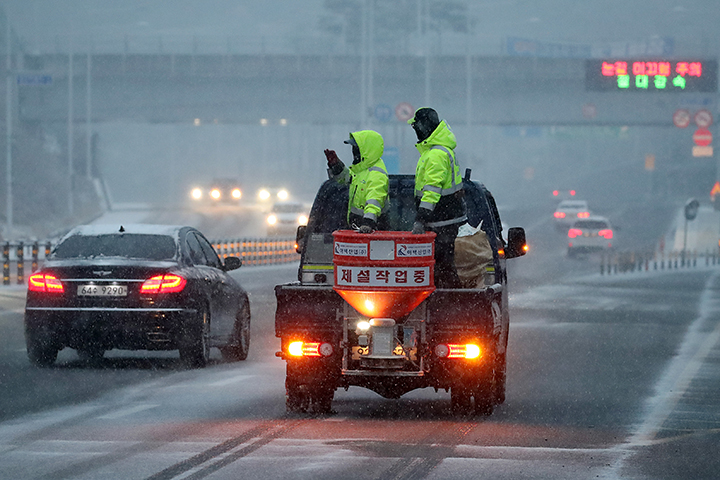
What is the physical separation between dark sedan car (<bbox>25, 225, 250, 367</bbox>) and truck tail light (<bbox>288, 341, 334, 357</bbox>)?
3.73 m

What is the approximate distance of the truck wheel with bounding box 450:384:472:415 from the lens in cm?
1089

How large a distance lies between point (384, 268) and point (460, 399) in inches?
58.1

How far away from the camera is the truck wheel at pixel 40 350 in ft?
47.3

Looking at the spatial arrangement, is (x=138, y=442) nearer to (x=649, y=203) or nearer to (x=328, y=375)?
(x=328, y=375)

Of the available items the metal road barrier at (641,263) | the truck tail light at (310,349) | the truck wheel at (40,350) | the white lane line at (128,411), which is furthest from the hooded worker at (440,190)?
the metal road barrier at (641,263)

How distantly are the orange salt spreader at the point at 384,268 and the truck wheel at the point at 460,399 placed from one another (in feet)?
3.00

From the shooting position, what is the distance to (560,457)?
9062 mm

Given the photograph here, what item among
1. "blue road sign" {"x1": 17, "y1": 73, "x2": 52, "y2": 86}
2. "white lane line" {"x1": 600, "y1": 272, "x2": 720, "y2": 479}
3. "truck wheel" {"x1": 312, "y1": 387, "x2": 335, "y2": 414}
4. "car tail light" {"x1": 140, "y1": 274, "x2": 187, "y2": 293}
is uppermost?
"blue road sign" {"x1": 17, "y1": 73, "x2": 52, "y2": 86}

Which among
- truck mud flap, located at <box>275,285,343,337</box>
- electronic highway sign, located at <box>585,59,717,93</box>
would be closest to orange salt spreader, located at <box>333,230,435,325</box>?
truck mud flap, located at <box>275,285,343,337</box>

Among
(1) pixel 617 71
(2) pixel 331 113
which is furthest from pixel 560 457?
(2) pixel 331 113

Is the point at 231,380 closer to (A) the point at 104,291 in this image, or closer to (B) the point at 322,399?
(A) the point at 104,291

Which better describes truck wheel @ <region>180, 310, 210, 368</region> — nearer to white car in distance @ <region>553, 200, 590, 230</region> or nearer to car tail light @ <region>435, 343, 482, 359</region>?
car tail light @ <region>435, 343, 482, 359</region>

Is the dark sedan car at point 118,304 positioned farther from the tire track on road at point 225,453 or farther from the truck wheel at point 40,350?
the tire track on road at point 225,453

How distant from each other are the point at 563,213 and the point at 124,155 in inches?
3753
